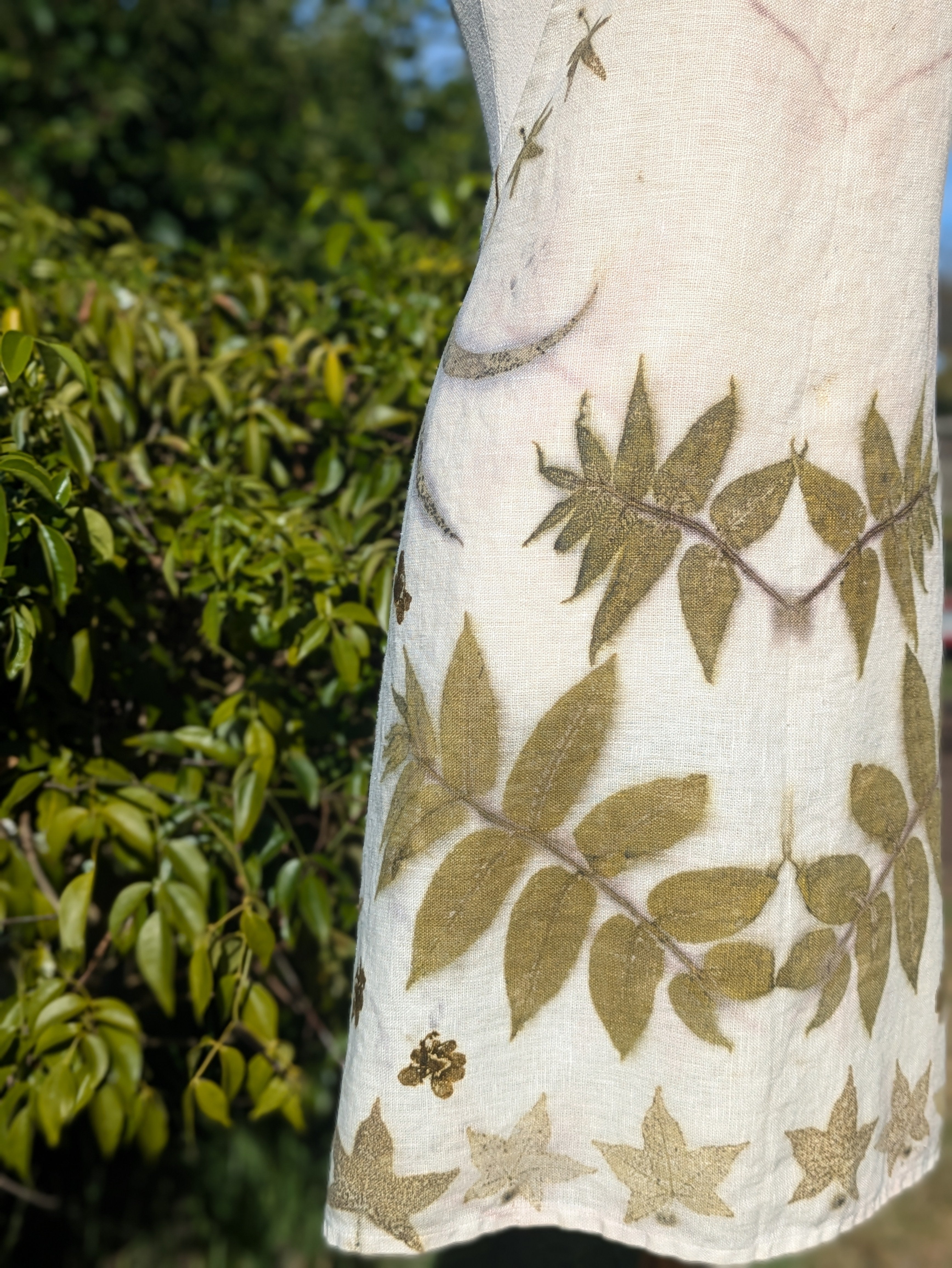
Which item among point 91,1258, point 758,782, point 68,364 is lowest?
point 91,1258

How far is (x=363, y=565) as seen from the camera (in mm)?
1043

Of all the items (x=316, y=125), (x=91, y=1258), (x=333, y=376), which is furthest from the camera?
(x=316, y=125)

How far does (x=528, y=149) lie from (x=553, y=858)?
0.51 metres

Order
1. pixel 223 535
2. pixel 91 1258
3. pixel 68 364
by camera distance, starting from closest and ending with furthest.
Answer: pixel 68 364, pixel 223 535, pixel 91 1258

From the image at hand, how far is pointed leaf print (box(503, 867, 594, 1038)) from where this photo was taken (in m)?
0.70

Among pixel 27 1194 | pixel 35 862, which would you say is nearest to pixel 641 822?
pixel 35 862

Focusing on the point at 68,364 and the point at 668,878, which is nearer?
the point at 668,878

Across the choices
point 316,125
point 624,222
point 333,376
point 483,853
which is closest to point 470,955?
point 483,853

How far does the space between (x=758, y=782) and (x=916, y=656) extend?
0.59ft

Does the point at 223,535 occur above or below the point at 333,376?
below

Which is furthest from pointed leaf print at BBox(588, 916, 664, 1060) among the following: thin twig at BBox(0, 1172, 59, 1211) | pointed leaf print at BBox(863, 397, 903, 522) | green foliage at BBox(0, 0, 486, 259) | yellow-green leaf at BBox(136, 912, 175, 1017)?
green foliage at BBox(0, 0, 486, 259)

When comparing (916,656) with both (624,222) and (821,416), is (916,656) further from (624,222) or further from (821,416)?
(624,222)

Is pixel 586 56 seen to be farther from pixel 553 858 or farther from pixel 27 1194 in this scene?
pixel 27 1194

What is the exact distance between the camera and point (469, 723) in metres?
0.68
